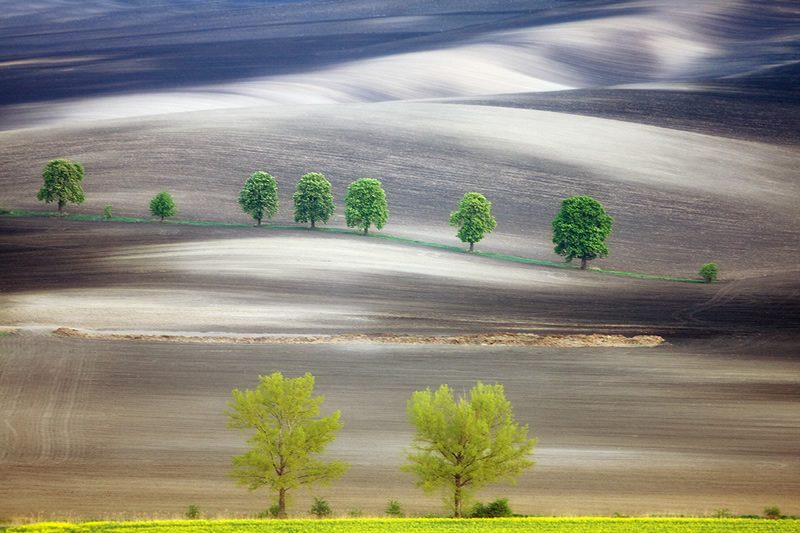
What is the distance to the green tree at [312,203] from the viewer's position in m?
63.9

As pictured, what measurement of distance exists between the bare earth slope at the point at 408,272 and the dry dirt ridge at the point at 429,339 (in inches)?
27.3

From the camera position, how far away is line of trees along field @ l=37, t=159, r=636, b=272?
196 feet

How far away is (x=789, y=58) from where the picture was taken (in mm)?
129000

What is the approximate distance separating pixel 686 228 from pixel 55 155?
5945 cm

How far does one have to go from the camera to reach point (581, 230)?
59344 mm

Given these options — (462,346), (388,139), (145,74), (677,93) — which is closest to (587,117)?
(677,93)

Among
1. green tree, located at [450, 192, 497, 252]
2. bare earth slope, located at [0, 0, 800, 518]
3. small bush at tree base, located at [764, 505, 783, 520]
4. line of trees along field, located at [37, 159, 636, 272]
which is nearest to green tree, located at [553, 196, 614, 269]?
line of trees along field, located at [37, 159, 636, 272]

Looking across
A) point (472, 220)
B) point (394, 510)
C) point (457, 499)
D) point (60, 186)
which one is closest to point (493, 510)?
point (457, 499)

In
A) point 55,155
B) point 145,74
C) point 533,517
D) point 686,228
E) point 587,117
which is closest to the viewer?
point 533,517

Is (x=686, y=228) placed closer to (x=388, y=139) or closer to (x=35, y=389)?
(x=388, y=139)

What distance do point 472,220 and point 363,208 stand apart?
856cm

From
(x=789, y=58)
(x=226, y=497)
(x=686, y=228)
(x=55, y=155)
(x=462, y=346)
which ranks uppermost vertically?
(x=789, y=58)

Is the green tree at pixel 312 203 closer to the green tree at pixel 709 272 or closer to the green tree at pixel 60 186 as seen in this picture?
the green tree at pixel 60 186

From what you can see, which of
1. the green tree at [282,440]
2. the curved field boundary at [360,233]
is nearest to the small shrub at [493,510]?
the green tree at [282,440]
